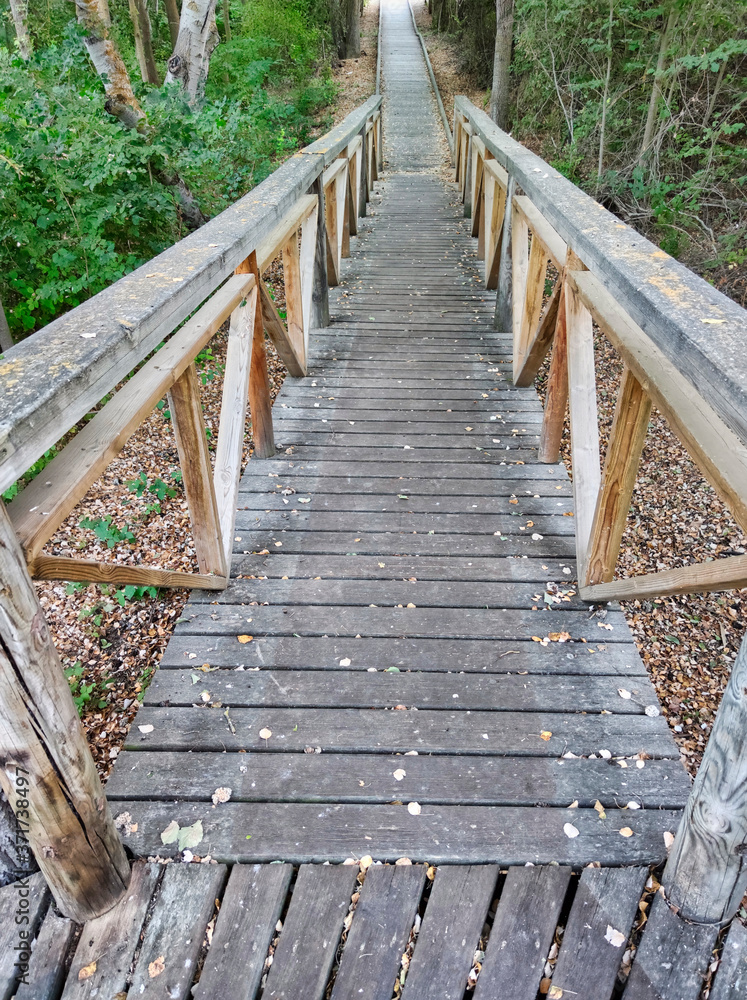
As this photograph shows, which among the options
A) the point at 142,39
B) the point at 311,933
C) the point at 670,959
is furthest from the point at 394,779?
the point at 142,39

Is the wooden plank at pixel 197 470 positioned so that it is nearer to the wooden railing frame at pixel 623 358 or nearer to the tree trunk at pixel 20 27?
the wooden railing frame at pixel 623 358

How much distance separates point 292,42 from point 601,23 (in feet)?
38.3

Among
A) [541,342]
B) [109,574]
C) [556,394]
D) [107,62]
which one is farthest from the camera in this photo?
[107,62]

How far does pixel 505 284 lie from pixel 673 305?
315 cm

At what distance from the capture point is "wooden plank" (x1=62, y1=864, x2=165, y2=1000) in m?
1.40

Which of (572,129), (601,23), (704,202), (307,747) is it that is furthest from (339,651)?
(572,129)

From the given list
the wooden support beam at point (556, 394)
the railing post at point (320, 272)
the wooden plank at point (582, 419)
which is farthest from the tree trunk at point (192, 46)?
the wooden plank at point (582, 419)

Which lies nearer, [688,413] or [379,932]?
[379,932]

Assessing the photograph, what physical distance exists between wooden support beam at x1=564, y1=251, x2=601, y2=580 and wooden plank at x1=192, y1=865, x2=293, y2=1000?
1.52 meters

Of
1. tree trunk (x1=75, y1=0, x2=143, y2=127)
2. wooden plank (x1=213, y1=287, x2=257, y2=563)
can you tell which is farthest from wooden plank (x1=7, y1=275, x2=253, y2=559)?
tree trunk (x1=75, y1=0, x2=143, y2=127)

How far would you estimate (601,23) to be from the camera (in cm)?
739

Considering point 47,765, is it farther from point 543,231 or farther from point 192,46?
point 192,46

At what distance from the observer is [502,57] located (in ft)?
36.9

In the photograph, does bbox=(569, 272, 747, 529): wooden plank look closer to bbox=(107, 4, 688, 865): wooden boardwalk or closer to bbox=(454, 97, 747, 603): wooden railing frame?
bbox=(454, 97, 747, 603): wooden railing frame
